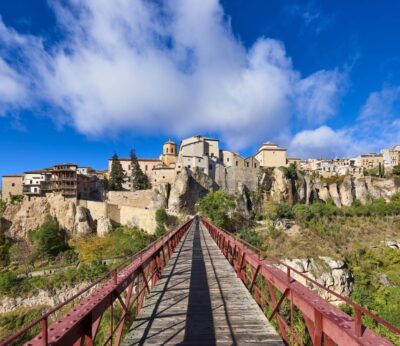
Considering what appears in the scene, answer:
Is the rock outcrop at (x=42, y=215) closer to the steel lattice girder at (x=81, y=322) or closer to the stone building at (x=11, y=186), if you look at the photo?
the stone building at (x=11, y=186)

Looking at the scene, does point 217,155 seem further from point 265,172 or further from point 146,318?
point 146,318

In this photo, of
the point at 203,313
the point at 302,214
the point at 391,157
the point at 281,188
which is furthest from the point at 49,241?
the point at 391,157

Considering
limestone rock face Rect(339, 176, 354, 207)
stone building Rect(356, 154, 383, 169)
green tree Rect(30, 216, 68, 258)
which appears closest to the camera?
green tree Rect(30, 216, 68, 258)

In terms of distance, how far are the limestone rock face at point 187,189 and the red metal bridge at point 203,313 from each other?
41532 millimetres

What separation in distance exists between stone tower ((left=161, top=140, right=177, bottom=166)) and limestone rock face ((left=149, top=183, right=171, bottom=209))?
18059 millimetres

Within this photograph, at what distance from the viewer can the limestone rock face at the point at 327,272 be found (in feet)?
77.5

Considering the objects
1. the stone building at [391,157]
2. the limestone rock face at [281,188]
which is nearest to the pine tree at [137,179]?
the limestone rock face at [281,188]

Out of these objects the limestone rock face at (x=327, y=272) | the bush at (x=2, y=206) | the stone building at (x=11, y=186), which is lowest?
the limestone rock face at (x=327, y=272)

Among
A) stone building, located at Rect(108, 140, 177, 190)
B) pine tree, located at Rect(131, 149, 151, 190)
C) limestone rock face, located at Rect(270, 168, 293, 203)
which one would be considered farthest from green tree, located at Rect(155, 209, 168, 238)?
limestone rock face, located at Rect(270, 168, 293, 203)

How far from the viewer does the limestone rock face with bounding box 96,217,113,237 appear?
4209 centimetres

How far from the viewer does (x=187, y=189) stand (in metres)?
51.3

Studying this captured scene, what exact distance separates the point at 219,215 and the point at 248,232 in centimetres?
467

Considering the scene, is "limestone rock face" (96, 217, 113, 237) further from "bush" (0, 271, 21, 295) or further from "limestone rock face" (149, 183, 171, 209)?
Result: "bush" (0, 271, 21, 295)

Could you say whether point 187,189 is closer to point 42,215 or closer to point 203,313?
point 42,215
